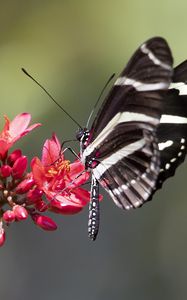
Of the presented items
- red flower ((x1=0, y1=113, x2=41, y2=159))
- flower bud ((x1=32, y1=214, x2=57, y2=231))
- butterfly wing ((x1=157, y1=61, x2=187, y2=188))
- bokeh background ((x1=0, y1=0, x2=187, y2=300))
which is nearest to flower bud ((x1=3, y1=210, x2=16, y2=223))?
flower bud ((x1=32, y1=214, x2=57, y2=231))

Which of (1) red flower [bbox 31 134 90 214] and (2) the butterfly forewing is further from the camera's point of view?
(1) red flower [bbox 31 134 90 214]

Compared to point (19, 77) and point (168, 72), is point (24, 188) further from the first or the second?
point (19, 77)

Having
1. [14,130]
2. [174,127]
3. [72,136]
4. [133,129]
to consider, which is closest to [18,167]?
[14,130]

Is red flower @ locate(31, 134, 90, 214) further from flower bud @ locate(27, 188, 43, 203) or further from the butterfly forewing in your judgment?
the butterfly forewing

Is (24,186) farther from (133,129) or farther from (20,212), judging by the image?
(133,129)

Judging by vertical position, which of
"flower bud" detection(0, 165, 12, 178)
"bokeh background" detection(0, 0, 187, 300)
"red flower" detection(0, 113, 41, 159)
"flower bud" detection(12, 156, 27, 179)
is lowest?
"bokeh background" detection(0, 0, 187, 300)

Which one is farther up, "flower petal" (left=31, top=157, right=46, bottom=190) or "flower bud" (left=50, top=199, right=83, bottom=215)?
"flower petal" (left=31, top=157, right=46, bottom=190)
